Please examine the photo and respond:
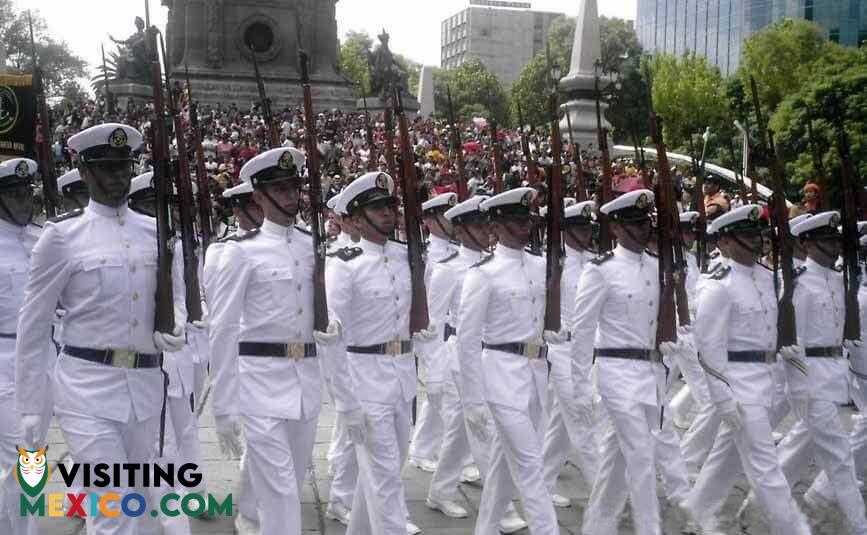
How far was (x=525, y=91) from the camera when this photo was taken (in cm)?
8869

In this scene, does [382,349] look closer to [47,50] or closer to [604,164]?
[604,164]

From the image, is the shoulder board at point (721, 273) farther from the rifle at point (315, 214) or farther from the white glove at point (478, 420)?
the rifle at point (315, 214)

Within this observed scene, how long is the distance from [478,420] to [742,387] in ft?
5.89

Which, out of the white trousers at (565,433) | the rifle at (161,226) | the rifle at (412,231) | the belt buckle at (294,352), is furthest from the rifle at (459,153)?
the rifle at (161,226)

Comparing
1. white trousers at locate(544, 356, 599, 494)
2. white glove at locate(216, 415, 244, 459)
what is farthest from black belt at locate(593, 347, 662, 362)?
white glove at locate(216, 415, 244, 459)

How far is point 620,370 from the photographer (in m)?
6.78

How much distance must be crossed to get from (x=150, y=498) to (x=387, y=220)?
6.97 feet

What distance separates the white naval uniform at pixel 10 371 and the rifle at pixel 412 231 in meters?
2.06

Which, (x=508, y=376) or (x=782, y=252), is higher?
(x=782, y=252)

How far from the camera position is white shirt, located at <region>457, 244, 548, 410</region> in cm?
651

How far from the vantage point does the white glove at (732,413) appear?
676 cm

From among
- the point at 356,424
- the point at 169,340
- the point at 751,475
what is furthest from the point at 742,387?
the point at 169,340

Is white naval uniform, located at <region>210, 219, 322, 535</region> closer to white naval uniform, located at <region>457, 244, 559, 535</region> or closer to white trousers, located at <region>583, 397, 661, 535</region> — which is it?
white naval uniform, located at <region>457, 244, 559, 535</region>

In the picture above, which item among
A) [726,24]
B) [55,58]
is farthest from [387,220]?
[726,24]
